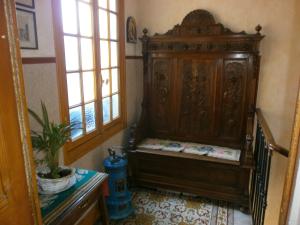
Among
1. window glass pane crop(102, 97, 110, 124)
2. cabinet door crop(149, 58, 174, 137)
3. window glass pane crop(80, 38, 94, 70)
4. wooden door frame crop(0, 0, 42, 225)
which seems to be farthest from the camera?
cabinet door crop(149, 58, 174, 137)

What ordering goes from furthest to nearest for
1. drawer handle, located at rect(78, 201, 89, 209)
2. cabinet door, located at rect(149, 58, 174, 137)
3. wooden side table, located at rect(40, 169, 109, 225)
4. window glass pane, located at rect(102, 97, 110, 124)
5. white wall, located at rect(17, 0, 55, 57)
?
1. cabinet door, located at rect(149, 58, 174, 137)
2. window glass pane, located at rect(102, 97, 110, 124)
3. white wall, located at rect(17, 0, 55, 57)
4. drawer handle, located at rect(78, 201, 89, 209)
5. wooden side table, located at rect(40, 169, 109, 225)

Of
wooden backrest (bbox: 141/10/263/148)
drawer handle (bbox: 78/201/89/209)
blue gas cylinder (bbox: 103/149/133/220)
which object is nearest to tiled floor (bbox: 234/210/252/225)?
wooden backrest (bbox: 141/10/263/148)

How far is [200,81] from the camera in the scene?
284 centimetres

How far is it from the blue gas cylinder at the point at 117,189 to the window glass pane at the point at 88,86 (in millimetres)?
566

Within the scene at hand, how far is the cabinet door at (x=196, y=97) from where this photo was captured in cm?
281

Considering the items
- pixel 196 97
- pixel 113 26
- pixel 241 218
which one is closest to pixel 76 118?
pixel 113 26

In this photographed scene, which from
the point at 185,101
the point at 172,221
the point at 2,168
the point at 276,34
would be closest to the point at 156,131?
the point at 185,101

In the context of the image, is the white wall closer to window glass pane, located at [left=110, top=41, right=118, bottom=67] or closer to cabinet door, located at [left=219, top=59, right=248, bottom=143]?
window glass pane, located at [left=110, top=41, right=118, bottom=67]

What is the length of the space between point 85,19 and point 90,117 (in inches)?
34.8

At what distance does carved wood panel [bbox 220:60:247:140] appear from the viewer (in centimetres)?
269

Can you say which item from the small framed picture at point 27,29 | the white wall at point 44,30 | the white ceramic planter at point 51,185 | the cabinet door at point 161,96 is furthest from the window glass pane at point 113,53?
the white ceramic planter at point 51,185

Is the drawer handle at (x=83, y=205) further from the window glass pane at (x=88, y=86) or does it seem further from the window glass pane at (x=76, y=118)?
the window glass pane at (x=88, y=86)

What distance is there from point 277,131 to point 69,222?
99.7 inches

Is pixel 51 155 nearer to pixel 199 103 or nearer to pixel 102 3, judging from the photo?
pixel 102 3
